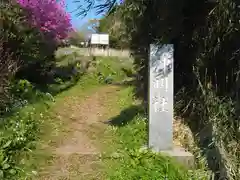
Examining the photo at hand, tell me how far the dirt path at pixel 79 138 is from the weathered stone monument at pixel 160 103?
3.55 ft

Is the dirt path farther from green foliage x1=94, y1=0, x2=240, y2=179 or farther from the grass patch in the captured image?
green foliage x1=94, y1=0, x2=240, y2=179

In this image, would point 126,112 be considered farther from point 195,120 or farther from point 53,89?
point 53,89

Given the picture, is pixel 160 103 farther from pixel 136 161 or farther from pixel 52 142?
pixel 52 142

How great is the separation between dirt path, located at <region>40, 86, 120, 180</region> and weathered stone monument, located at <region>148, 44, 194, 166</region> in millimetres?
1083

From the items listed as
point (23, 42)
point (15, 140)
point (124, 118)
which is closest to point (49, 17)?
point (23, 42)

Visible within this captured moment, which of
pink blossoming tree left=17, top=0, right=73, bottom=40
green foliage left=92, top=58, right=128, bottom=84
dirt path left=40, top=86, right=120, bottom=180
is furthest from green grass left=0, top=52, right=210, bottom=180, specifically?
green foliage left=92, top=58, right=128, bottom=84

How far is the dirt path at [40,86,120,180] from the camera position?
21.1 ft

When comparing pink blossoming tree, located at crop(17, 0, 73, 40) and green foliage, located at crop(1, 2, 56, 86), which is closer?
green foliage, located at crop(1, 2, 56, 86)

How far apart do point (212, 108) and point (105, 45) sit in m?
24.5

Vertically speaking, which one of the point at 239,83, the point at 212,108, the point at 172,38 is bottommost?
the point at 212,108

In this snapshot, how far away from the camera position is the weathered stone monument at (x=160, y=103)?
707 centimetres

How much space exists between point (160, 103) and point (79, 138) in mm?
2437

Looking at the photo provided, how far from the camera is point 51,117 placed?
10883 millimetres

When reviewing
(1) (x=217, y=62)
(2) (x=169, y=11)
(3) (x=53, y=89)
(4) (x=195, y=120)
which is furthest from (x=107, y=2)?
(3) (x=53, y=89)
